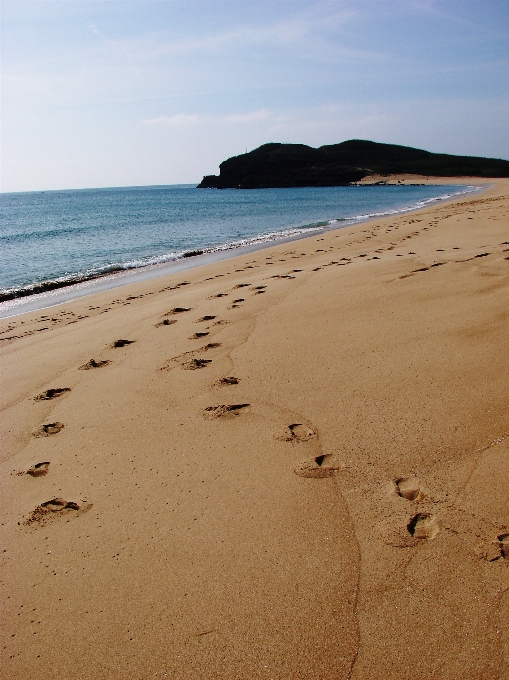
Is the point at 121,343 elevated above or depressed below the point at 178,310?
below

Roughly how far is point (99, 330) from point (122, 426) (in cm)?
277

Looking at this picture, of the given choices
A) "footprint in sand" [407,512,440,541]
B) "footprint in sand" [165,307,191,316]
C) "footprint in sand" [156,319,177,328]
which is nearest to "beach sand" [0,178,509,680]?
"footprint in sand" [407,512,440,541]

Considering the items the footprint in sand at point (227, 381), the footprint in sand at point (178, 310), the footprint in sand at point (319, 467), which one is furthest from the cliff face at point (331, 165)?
the footprint in sand at point (319, 467)

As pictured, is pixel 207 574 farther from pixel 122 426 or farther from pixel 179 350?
pixel 179 350

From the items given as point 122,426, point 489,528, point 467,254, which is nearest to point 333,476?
point 489,528

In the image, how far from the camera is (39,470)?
9.32ft

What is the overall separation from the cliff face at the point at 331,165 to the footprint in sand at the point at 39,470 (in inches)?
3606

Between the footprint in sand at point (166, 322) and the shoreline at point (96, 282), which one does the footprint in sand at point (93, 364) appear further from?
the shoreline at point (96, 282)

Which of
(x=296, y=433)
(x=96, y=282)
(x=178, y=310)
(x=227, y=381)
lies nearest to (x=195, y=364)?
(x=227, y=381)

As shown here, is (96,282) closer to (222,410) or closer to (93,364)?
(93,364)

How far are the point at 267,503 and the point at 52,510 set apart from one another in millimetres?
1154

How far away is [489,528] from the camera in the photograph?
6.70 feet

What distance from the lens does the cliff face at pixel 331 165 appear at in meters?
97.1

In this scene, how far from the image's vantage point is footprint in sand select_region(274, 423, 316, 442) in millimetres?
2850
